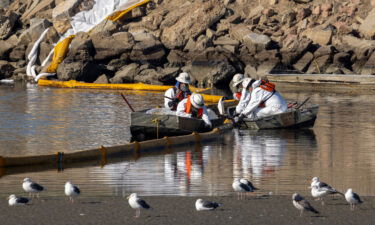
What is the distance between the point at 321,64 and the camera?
54562 millimetres

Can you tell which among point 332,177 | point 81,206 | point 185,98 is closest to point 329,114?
point 185,98

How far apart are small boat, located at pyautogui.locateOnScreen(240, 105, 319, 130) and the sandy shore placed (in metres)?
12.4

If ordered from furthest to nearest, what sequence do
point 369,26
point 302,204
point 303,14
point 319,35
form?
1. point 303,14
2. point 319,35
3. point 369,26
4. point 302,204

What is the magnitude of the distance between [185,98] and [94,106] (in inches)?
508

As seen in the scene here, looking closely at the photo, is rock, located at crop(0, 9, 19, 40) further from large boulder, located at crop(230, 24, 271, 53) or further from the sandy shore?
the sandy shore

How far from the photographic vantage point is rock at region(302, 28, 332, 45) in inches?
2239

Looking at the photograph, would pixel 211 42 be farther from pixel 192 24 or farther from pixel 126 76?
pixel 126 76

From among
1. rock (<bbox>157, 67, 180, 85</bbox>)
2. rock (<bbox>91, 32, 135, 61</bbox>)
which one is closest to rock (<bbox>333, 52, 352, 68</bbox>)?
rock (<bbox>157, 67, 180, 85</bbox>)

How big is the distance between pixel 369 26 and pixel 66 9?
2376cm

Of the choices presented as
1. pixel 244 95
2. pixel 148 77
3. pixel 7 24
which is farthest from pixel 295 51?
pixel 244 95

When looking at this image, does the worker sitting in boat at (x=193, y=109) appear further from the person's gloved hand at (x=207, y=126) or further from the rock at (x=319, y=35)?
the rock at (x=319, y=35)

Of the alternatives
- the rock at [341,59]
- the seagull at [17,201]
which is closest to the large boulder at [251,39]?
the rock at [341,59]

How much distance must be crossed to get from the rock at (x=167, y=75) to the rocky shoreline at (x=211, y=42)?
65 millimetres

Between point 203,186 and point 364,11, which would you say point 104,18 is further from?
point 203,186
